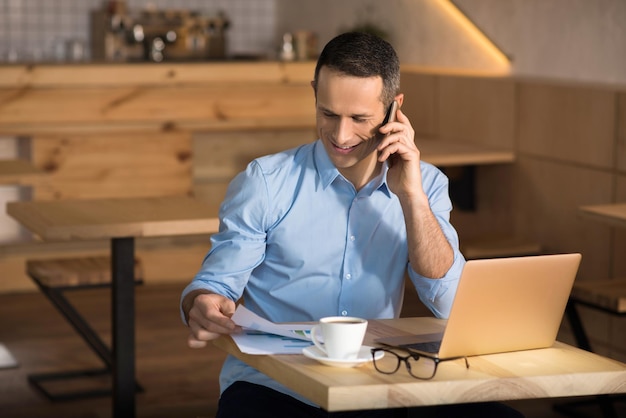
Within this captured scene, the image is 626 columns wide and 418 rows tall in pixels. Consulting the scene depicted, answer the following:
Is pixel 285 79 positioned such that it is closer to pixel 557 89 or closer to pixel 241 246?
pixel 557 89

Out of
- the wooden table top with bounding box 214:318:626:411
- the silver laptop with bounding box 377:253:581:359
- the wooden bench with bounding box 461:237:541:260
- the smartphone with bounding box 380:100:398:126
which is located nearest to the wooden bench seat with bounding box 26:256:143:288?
the wooden bench with bounding box 461:237:541:260

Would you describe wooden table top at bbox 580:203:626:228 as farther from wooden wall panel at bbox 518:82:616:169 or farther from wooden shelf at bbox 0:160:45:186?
wooden shelf at bbox 0:160:45:186

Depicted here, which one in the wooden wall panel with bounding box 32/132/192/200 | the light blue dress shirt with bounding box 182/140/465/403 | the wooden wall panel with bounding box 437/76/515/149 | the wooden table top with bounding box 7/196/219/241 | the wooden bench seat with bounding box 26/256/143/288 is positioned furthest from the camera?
the wooden wall panel with bounding box 32/132/192/200

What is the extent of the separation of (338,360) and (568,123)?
3020mm

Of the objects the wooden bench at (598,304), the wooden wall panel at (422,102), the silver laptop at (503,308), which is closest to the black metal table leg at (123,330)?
the wooden bench at (598,304)

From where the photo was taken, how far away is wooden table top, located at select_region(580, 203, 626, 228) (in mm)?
3351

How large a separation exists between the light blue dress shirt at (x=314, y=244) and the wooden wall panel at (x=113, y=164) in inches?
131

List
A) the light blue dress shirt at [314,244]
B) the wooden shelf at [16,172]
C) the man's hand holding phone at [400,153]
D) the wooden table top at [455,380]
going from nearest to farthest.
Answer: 1. the wooden table top at [455,380]
2. the man's hand holding phone at [400,153]
3. the light blue dress shirt at [314,244]
4. the wooden shelf at [16,172]

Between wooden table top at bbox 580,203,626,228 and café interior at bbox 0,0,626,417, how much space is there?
264 millimetres

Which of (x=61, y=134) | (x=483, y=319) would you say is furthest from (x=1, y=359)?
(x=483, y=319)

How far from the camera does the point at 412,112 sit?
5695 mm

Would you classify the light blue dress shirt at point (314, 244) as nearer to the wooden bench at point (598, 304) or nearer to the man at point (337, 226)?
the man at point (337, 226)

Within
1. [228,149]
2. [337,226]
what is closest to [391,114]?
[337,226]

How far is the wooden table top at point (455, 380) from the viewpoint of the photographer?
1.57 m
